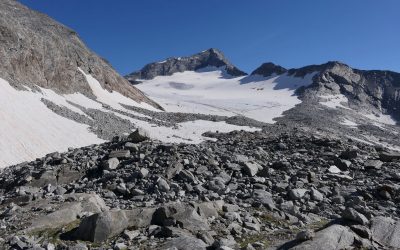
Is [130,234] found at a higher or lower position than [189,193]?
lower

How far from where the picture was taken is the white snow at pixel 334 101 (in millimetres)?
159575

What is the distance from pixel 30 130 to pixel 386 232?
3166cm

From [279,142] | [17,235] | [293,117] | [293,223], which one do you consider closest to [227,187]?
[293,223]

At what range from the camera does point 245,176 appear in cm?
1838

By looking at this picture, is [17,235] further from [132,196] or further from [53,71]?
[53,71]

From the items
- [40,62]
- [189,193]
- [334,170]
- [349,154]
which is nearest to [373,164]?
[349,154]

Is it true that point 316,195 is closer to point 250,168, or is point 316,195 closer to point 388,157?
point 250,168

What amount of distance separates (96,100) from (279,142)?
1896 inches

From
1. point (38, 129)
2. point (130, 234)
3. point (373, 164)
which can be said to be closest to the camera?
point (130, 234)

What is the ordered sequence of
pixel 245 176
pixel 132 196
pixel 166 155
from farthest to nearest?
pixel 166 155 < pixel 245 176 < pixel 132 196

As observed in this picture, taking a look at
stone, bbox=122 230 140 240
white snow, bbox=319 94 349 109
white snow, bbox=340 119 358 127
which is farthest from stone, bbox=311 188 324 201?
white snow, bbox=319 94 349 109

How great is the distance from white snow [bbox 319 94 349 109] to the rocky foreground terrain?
140m

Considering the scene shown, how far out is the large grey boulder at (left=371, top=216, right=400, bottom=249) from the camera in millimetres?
11367

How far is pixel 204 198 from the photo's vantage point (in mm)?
14719
